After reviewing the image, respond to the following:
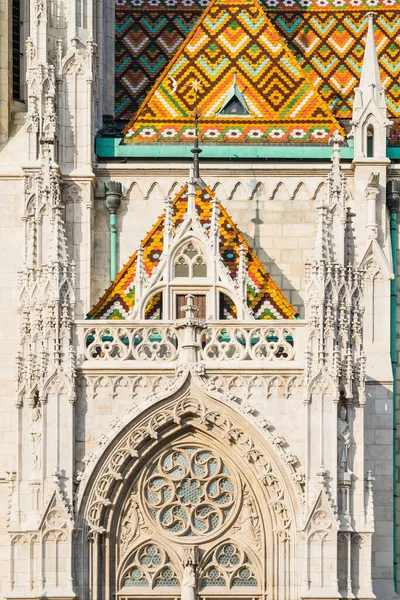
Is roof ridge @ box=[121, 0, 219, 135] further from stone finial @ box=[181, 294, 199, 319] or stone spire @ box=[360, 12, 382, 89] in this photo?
stone finial @ box=[181, 294, 199, 319]

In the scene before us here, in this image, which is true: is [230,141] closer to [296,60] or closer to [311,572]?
[296,60]

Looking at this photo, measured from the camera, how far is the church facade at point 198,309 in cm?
3028

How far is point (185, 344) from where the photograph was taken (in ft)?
100

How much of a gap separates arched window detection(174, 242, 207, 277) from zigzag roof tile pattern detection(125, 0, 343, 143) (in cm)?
294

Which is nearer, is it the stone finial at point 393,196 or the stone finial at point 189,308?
the stone finial at point 189,308

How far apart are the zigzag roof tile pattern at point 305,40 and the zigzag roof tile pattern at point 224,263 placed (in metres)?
3.35

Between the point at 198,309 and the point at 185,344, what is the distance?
1.03 m

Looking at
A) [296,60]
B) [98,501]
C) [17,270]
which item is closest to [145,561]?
[98,501]

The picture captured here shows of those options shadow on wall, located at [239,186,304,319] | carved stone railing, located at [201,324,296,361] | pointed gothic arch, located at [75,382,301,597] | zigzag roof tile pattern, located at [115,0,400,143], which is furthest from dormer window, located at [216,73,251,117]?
pointed gothic arch, located at [75,382,301,597]

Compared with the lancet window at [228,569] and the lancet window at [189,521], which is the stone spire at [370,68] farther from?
the lancet window at [228,569]

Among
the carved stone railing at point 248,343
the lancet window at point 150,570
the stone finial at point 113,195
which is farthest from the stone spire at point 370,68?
the lancet window at point 150,570

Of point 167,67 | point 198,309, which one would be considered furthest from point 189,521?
point 167,67

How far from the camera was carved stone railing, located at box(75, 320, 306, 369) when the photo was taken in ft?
100

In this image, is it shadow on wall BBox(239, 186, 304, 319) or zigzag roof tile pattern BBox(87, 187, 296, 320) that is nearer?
zigzag roof tile pattern BBox(87, 187, 296, 320)
